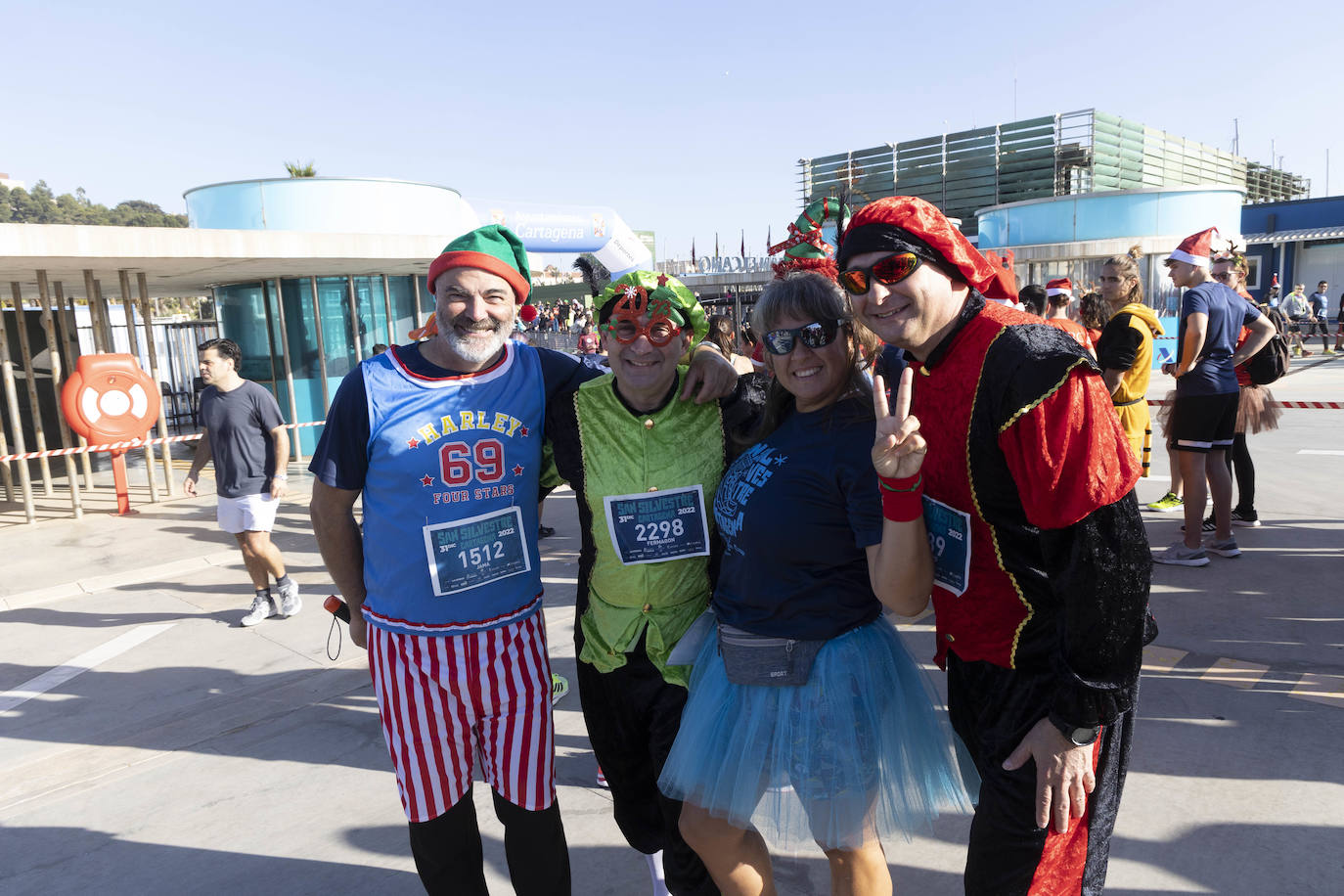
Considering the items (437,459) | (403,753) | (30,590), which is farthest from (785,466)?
(30,590)

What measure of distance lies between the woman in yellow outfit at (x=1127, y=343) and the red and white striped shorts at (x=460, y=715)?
441 cm

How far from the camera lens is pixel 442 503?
2.23 metres

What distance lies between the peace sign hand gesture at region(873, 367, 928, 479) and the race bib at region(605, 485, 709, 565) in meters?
0.78

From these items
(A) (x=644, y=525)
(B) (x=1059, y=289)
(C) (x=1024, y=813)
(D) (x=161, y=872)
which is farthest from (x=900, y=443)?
(B) (x=1059, y=289)

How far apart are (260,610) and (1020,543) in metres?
5.20

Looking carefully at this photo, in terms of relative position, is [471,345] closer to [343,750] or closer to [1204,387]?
[343,750]

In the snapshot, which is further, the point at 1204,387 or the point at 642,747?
the point at 1204,387

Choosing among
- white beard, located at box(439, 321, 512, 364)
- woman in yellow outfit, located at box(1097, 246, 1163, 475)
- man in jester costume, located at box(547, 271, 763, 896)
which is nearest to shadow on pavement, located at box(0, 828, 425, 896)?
man in jester costume, located at box(547, 271, 763, 896)

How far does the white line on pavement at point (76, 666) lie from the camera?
436cm

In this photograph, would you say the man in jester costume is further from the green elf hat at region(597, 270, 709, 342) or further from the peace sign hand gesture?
the peace sign hand gesture

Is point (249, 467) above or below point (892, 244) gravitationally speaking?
below

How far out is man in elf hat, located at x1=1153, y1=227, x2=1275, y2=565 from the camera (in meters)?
5.29

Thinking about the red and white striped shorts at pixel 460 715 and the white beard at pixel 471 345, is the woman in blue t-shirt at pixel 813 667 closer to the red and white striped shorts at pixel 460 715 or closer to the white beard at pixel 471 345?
the red and white striped shorts at pixel 460 715

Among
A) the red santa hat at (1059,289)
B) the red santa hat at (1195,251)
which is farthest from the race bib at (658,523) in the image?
the red santa hat at (1059,289)
